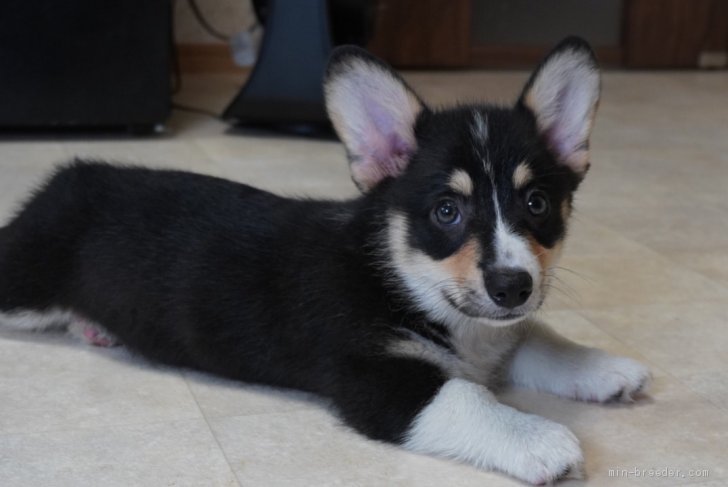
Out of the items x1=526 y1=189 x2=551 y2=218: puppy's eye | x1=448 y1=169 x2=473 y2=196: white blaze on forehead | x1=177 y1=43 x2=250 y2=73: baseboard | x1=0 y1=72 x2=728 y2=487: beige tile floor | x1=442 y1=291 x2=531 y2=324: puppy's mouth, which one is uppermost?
x1=448 y1=169 x2=473 y2=196: white blaze on forehead

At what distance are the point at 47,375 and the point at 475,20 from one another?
5542mm

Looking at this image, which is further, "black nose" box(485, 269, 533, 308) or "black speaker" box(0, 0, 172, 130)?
"black speaker" box(0, 0, 172, 130)

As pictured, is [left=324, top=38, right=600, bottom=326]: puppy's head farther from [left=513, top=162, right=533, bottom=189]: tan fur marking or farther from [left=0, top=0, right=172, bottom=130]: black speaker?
[left=0, top=0, right=172, bottom=130]: black speaker

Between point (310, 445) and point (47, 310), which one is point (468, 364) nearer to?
point (310, 445)

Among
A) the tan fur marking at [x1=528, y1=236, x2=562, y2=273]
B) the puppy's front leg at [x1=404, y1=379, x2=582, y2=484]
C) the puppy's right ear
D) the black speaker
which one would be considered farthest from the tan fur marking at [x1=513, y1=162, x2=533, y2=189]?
the black speaker

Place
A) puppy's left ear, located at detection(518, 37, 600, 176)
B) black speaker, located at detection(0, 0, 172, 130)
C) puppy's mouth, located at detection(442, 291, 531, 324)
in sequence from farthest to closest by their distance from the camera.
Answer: black speaker, located at detection(0, 0, 172, 130) → puppy's left ear, located at detection(518, 37, 600, 176) → puppy's mouth, located at detection(442, 291, 531, 324)

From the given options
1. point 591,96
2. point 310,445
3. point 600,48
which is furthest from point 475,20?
point 310,445

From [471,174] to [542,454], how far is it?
53 cm

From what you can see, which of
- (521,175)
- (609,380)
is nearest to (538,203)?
(521,175)

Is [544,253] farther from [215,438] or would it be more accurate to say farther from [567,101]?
[215,438]

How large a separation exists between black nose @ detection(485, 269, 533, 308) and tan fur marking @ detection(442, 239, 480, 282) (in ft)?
0.15

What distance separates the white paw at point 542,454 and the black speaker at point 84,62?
327cm

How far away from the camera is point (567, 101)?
219cm

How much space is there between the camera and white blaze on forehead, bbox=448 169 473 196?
196 centimetres
